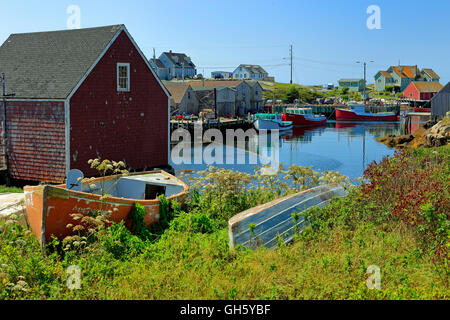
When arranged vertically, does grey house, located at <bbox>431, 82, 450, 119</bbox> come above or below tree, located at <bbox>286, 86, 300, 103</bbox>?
below

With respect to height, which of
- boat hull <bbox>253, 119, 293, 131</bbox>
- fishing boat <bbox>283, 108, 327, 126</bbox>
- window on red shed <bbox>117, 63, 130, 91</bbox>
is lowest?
boat hull <bbox>253, 119, 293, 131</bbox>

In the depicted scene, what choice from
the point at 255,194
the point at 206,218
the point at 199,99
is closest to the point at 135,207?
the point at 206,218

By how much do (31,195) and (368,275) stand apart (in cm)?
727

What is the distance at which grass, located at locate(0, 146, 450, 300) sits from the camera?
7.54 m

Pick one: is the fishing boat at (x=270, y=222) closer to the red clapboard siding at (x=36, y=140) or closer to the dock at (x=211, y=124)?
the red clapboard siding at (x=36, y=140)

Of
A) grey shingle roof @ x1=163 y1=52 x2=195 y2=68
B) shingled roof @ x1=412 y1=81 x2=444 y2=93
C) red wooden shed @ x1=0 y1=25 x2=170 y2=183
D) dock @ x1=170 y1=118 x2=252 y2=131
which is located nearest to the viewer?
red wooden shed @ x1=0 y1=25 x2=170 y2=183

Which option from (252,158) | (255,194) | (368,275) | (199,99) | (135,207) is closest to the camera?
(368,275)

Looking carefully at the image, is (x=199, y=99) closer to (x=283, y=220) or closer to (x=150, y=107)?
(x=150, y=107)

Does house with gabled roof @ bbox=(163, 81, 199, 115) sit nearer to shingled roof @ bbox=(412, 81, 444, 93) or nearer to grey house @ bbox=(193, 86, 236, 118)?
grey house @ bbox=(193, 86, 236, 118)

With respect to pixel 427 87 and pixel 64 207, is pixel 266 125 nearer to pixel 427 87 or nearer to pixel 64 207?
pixel 64 207

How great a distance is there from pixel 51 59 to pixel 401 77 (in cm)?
12739

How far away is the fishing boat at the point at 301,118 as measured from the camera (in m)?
79.1

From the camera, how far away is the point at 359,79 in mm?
142250

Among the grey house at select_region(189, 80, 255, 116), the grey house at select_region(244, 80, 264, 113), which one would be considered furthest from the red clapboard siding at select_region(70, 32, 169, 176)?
the grey house at select_region(244, 80, 264, 113)
